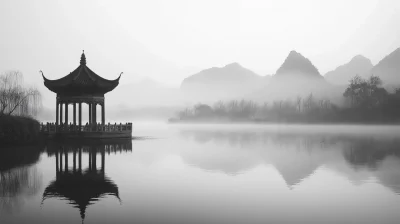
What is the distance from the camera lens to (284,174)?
64.4 feet

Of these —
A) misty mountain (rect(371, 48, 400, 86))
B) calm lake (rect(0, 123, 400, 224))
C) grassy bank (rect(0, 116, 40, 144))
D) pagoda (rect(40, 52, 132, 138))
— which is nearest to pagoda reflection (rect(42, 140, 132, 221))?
calm lake (rect(0, 123, 400, 224))

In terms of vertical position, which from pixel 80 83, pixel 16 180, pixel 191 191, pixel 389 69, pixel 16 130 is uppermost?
pixel 389 69

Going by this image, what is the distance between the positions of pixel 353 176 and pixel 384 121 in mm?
99929

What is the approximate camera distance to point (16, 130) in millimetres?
29828

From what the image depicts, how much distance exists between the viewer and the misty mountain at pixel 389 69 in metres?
190

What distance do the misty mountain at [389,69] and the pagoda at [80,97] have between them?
173m

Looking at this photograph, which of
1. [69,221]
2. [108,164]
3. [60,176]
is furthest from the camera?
[108,164]

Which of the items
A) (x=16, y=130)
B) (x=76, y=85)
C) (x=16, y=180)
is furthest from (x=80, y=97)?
(x=16, y=180)

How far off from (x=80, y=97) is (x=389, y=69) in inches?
7083

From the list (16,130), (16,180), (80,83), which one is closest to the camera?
(16,180)

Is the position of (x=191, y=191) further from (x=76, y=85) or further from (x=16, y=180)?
(x=76, y=85)

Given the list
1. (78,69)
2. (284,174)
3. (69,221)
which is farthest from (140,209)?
(78,69)

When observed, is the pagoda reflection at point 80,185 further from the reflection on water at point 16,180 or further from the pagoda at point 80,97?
the pagoda at point 80,97

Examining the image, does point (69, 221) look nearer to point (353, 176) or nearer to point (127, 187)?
point (127, 187)
